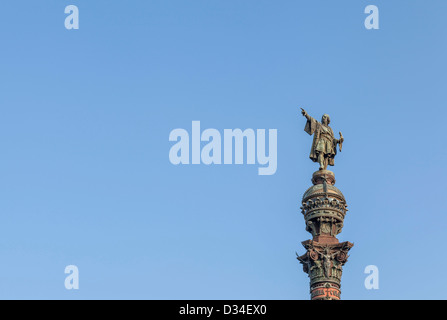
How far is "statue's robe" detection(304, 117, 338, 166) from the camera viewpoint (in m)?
52.4

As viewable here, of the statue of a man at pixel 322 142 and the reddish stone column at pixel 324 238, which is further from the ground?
the statue of a man at pixel 322 142

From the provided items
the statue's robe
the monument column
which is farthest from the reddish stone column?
the statue's robe

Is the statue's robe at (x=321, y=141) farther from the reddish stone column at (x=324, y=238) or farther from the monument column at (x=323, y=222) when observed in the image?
the reddish stone column at (x=324, y=238)

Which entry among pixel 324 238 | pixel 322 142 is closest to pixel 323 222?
pixel 324 238

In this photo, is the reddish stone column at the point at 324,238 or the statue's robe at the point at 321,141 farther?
the statue's robe at the point at 321,141

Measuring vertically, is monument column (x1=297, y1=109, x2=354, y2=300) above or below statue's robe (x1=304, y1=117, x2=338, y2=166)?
below

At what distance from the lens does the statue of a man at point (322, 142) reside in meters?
52.4

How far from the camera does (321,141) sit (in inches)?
2067

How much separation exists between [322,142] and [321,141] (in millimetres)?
78

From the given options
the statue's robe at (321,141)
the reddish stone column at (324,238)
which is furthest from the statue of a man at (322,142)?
the reddish stone column at (324,238)

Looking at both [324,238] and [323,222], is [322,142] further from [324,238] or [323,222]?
[324,238]

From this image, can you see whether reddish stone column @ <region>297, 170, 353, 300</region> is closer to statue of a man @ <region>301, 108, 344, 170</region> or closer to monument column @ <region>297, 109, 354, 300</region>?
monument column @ <region>297, 109, 354, 300</region>
